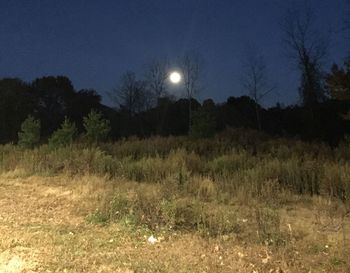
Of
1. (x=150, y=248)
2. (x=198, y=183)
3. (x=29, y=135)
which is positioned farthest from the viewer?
(x=29, y=135)

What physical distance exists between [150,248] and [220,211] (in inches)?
69.4

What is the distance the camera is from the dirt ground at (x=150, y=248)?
5.04m

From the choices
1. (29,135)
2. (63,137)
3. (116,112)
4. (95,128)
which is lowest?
(63,137)

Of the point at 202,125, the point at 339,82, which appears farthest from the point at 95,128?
the point at 339,82

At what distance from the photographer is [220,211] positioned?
7156 millimetres

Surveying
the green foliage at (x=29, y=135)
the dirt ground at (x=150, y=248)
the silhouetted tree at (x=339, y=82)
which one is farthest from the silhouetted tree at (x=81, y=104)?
the dirt ground at (x=150, y=248)

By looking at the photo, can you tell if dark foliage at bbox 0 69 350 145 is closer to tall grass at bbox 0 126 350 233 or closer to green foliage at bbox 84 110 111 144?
green foliage at bbox 84 110 111 144

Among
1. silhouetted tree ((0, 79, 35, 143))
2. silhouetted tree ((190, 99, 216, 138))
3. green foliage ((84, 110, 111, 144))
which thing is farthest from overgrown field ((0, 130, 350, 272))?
silhouetted tree ((0, 79, 35, 143))

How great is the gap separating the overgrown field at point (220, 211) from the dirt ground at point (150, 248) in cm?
1

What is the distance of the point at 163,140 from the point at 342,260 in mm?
19789

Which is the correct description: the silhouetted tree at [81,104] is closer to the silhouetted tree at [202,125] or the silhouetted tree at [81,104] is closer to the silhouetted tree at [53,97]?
the silhouetted tree at [53,97]

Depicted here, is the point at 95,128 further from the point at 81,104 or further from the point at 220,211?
the point at 81,104

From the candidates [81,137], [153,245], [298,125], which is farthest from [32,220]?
[298,125]

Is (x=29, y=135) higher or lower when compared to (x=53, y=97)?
lower
